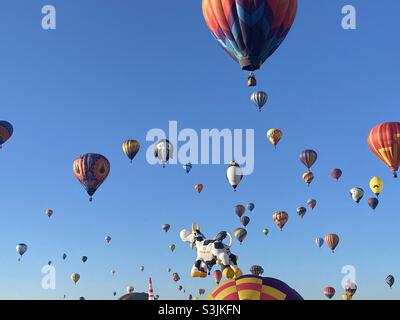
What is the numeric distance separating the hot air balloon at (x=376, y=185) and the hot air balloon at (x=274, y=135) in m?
11.5

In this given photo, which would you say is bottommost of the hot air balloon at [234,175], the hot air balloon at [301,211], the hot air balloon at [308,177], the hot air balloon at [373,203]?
the hot air balloon at [301,211]

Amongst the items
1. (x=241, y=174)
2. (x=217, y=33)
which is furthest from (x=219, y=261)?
(x=241, y=174)

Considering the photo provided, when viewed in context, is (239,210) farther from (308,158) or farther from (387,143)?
(387,143)

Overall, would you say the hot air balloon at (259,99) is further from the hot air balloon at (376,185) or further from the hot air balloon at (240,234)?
the hot air balloon at (376,185)

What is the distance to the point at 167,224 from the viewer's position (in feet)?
199

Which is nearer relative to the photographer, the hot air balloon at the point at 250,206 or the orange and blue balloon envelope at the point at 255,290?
the orange and blue balloon envelope at the point at 255,290

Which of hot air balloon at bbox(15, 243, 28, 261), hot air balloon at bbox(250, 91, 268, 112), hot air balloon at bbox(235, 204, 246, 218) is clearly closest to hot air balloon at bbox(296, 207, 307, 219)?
hot air balloon at bbox(235, 204, 246, 218)

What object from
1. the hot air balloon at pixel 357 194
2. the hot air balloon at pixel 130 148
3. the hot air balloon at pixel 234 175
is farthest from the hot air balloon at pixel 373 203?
the hot air balloon at pixel 130 148

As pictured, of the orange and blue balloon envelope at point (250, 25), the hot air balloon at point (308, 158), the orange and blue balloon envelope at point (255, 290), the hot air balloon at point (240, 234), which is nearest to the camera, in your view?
the orange and blue balloon envelope at point (255, 290)

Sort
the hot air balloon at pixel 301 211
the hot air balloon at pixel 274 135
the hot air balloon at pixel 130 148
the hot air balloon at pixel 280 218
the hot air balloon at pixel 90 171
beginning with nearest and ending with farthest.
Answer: the hot air balloon at pixel 90 171 → the hot air balloon at pixel 130 148 → the hot air balloon at pixel 274 135 → the hot air balloon at pixel 280 218 → the hot air balloon at pixel 301 211

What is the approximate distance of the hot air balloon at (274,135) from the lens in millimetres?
A: 50559

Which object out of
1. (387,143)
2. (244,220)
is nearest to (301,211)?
(244,220)

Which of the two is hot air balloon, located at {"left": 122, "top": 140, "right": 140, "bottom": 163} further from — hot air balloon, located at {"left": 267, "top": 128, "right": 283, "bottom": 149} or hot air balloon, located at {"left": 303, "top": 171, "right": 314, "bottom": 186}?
hot air balloon, located at {"left": 303, "top": 171, "right": 314, "bottom": 186}
